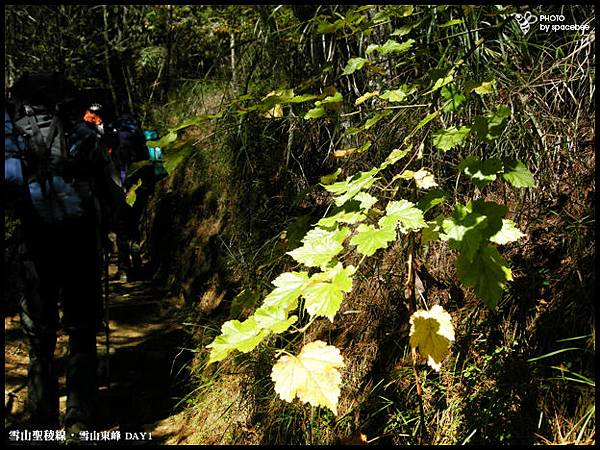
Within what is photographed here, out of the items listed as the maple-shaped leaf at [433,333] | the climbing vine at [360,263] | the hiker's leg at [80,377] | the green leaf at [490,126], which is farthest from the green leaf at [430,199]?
the hiker's leg at [80,377]

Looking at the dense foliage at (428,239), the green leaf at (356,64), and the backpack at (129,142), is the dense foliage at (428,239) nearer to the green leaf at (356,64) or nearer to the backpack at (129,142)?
the green leaf at (356,64)

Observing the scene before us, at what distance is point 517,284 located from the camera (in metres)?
2.71

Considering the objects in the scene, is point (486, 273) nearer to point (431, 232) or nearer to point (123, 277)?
point (431, 232)

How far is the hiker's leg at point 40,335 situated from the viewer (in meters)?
3.13

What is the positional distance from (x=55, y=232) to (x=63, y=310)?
49 centimetres

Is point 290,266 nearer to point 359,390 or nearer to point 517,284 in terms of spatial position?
point 359,390

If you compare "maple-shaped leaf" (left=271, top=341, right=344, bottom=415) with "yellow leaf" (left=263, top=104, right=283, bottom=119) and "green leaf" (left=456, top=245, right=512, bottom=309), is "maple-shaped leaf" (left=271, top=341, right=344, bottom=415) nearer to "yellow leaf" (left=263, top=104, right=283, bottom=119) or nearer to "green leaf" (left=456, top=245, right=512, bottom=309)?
"green leaf" (left=456, top=245, right=512, bottom=309)

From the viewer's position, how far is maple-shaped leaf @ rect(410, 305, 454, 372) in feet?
5.62

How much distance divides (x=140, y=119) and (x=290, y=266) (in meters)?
7.82

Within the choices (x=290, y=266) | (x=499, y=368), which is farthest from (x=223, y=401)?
(x=499, y=368)

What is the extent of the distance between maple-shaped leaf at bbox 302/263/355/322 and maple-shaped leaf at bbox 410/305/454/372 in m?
0.34

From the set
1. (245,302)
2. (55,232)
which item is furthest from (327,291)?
(55,232)

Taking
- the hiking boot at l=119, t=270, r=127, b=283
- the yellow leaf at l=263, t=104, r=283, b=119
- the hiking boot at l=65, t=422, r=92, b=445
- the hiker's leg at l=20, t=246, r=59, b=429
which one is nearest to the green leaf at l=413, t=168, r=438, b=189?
the yellow leaf at l=263, t=104, r=283, b=119

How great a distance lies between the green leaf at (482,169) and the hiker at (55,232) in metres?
2.27
